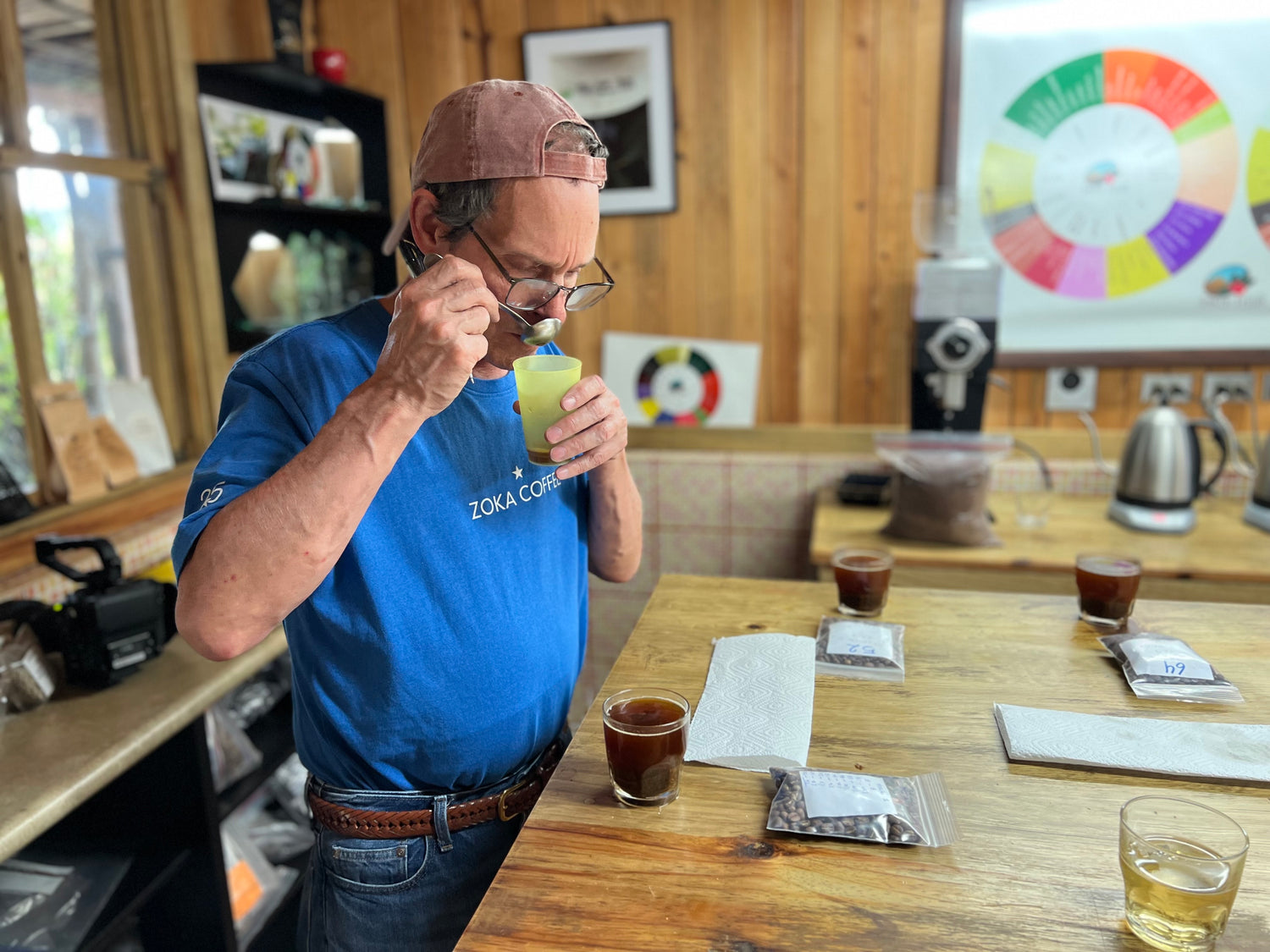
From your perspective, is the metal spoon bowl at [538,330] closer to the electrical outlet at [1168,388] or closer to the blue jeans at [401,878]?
the blue jeans at [401,878]

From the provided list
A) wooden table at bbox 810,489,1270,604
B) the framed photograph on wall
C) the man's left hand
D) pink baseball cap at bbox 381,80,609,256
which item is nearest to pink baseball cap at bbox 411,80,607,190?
pink baseball cap at bbox 381,80,609,256

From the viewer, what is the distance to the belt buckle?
49.2 inches

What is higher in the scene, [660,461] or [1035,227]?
[1035,227]

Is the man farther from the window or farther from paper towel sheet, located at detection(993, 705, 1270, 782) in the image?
the window

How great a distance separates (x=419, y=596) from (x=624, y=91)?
2.32 meters

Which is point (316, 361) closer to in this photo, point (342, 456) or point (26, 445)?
point (342, 456)

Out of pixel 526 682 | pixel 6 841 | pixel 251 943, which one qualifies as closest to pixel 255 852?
pixel 251 943

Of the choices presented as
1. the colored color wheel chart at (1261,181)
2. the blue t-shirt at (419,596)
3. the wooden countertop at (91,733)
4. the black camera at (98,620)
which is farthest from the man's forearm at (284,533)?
the colored color wheel chart at (1261,181)

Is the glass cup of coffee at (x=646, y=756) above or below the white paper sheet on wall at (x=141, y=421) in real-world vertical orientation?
below

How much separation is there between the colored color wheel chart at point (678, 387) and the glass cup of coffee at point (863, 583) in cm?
169

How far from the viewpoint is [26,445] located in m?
2.25

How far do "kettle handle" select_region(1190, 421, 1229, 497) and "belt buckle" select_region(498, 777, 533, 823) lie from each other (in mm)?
2082

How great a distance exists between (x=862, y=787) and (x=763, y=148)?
243 centimetres

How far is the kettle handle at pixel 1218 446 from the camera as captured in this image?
96.8 inches
